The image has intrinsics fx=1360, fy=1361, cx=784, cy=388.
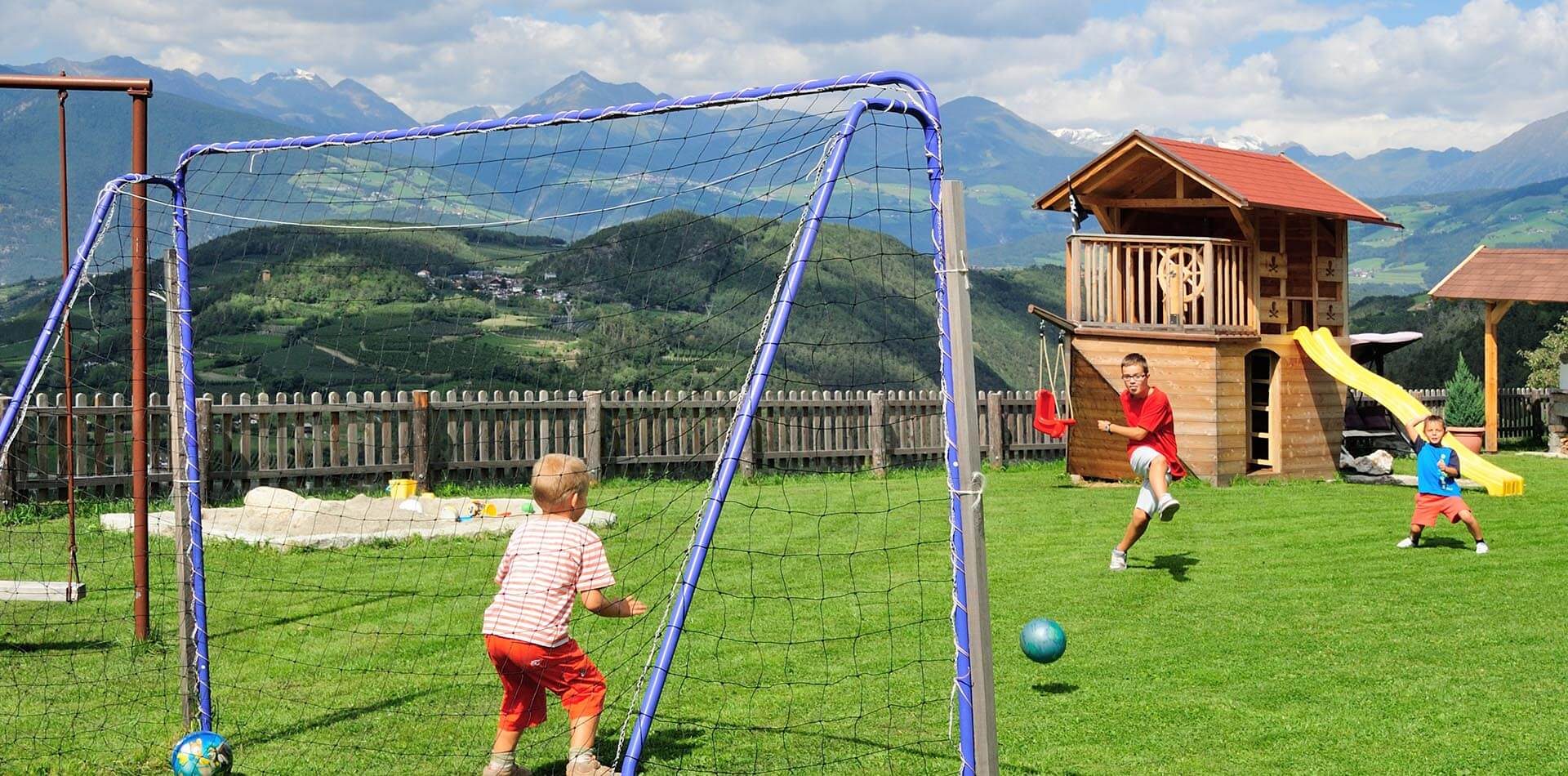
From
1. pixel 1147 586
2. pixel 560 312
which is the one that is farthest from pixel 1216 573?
pixel 560 312

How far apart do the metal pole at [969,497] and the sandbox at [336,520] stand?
8.40 meters

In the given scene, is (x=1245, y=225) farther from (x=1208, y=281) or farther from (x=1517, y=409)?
(x=1517, y=409)

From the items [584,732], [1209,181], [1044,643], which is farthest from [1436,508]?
[584,732]

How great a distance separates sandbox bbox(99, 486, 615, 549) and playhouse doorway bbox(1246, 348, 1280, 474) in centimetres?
1008

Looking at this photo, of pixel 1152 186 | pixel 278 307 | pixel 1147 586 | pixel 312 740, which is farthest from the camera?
pixel 1152 186

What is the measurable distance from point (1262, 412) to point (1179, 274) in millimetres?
3911

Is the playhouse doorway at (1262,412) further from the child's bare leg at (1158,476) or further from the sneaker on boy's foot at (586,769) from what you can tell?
the sneaker on boy's foot at (586,769)

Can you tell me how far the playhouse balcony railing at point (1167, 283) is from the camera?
18656mm

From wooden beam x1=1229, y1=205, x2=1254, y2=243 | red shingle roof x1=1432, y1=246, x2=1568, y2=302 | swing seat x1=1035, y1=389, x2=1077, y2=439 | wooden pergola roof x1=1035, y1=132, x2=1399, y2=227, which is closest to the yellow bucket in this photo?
swing seat x1=1035, y1=389, x2=1077, y2=439

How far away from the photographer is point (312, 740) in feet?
21.1

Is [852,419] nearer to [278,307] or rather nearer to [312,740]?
[278,307]

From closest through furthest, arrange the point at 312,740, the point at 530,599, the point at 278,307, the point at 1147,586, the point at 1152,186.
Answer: the point at 530,599 → the point at 312,740 → the point at 1147,586 → the point at 278,307 → the point at 1152,186

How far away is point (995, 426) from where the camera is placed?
22.5m

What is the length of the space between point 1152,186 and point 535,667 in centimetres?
1815
